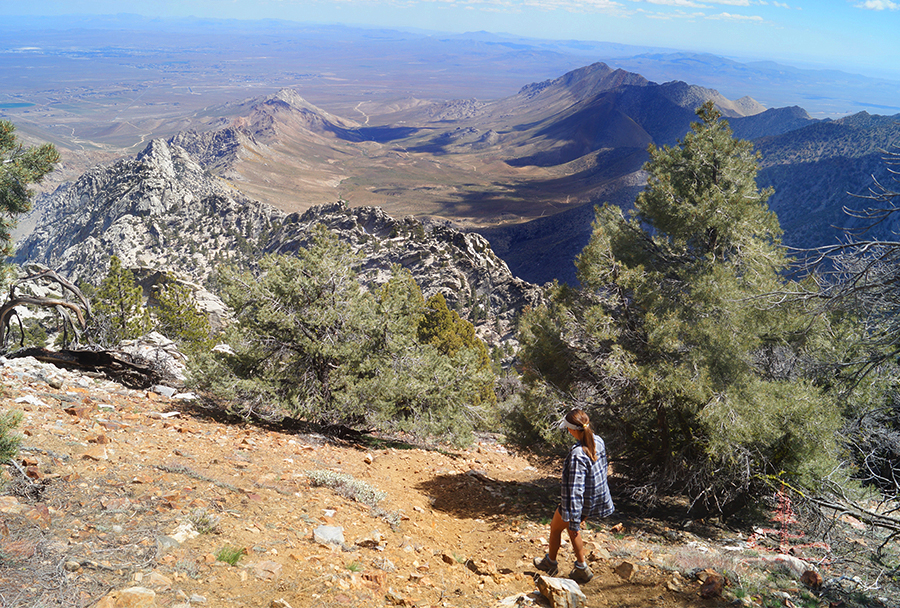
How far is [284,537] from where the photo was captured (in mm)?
5621

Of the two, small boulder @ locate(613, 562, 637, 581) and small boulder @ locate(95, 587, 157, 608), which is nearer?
small boulder @ locate(95, 587, 157, 608)

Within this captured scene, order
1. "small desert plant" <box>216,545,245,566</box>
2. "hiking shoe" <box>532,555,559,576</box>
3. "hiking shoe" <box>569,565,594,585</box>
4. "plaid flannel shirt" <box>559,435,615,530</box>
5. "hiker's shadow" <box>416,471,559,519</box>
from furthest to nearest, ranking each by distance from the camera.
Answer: "hiker's shadow" <box>416,471,559,519</box>
"hiking shoe" <box>532,555,559,576</box>
"plaid flannel shirt" <box>559,435,615,530</box>
"hiking shoe" <box>569,565,594,585</box>
"small desert plant" <box>216,545,245,566</box>

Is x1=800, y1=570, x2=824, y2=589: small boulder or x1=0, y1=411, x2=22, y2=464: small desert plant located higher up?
x1=0, y1=411, x2=22, y2=464: small desert plant

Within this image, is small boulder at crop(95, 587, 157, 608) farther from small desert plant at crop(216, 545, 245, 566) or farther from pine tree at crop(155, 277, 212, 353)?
pine tree at crop(155, 277, 212, 353)

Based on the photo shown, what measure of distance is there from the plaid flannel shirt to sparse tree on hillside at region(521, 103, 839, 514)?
9.04 feet

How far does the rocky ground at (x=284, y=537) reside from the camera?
436 centimetres

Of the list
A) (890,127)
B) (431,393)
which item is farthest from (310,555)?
(890,127)

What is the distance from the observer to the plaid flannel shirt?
5.72 m

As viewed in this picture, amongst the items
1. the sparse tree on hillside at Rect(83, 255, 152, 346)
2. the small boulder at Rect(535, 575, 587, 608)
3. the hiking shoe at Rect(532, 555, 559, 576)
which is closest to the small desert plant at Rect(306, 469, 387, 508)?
the hiking shoe at Rect(532, 555, 559, 576)

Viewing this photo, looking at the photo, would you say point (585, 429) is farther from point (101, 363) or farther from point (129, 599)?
point (101, 363)

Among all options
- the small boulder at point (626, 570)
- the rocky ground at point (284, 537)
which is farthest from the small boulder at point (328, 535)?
the small boulder at point (626, 570)

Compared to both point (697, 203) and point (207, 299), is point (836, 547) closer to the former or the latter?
point (697, 203)

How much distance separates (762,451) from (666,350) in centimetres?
206

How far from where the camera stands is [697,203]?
384 inches
